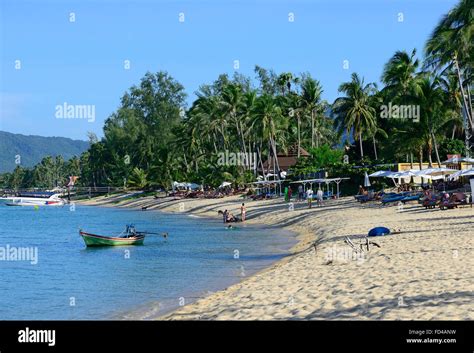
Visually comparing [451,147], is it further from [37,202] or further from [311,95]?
[37,202]

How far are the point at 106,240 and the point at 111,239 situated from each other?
308 mm

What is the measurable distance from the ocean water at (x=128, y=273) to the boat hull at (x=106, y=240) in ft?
1.36

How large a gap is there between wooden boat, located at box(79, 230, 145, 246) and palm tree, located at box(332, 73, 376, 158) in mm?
33910

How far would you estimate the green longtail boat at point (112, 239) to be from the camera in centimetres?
3588

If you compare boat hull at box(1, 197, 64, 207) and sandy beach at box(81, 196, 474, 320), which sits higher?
sandy beach at box(81, 196, 474, 320)

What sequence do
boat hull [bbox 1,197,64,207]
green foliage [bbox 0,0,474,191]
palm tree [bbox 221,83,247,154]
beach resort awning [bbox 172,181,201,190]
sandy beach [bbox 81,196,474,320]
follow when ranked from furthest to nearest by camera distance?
1. boat hull [bbox 1,197,64,207]
2. beach resort awning [bbox 172,181,201,190]
3. palm tree [bbox 221,83,247,154]
4. green foliage [bbox 0,0,474,191]
5. sandy beach [bbox 81,196,474,320]

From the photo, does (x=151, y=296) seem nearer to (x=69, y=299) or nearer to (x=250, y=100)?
(x=69, y=299)

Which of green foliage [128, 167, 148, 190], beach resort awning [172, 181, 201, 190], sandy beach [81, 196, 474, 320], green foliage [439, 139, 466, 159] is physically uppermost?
green foliage [439, 139, 466, 159]

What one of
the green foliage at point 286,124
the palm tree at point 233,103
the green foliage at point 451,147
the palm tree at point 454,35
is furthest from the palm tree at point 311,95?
the palm tree at point 454,35

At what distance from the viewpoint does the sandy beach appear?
42.2 ft

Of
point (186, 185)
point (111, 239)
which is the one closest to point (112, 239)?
point (111, 239)

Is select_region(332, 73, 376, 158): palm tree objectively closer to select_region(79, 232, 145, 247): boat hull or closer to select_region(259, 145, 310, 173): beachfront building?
select_region(259, 145, 310, 173): beachfront building

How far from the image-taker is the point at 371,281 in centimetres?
1619

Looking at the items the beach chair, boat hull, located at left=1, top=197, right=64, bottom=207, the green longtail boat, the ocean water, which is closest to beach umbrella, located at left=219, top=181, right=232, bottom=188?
the ocean water
